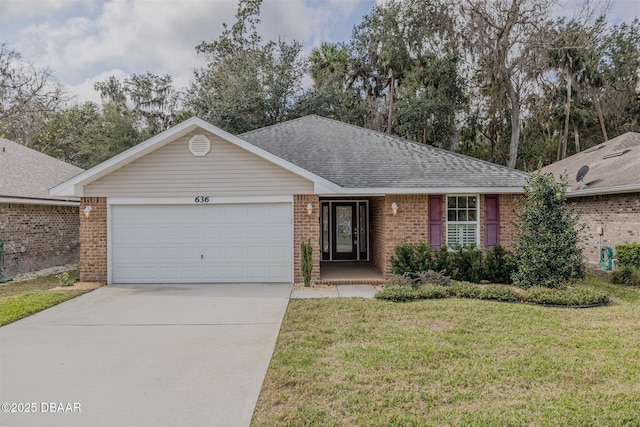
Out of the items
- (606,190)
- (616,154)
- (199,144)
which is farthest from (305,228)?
(616,154)

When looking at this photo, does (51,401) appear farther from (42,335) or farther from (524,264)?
(524,264)

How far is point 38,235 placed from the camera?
42.0ft

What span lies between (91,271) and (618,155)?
17349 mm

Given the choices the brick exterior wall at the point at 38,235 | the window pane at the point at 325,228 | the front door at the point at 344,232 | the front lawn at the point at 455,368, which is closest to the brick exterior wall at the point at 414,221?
the front lawn at the point at 455,368

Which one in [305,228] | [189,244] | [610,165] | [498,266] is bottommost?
[498,266]

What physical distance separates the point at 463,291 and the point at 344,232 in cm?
662

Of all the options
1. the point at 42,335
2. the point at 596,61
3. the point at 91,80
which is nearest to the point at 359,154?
the point at 42,335

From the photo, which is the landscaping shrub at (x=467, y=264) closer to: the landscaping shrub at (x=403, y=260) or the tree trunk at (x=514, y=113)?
the landscaping shrub at (x=403, y=260)

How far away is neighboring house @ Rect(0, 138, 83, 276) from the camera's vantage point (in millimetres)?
11656

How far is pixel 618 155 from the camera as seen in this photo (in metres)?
13.7

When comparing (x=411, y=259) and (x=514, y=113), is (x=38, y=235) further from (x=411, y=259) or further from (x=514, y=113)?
(x=514, y=113)

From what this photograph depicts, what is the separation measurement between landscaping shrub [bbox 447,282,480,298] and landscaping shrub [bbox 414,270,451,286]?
377 mm

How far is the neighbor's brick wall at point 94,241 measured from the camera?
33.7ft

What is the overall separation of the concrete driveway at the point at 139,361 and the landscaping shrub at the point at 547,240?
18.4 ft
